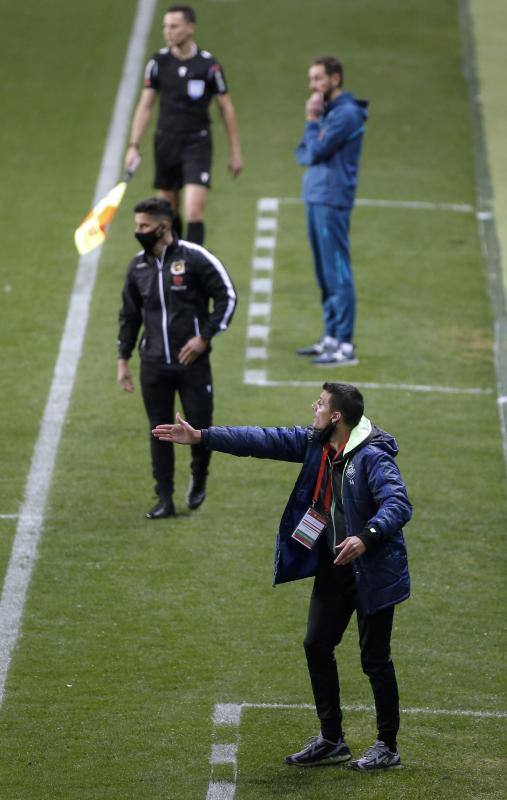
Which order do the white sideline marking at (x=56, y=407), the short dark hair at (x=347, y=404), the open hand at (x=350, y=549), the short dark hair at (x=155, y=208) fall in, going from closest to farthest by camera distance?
the open hand at (x=350, y=549)
the short dark hair at (x=347, y=404)
the white sideline marking at (x=56, y=407)
the short dark hair at (x=155, y=208)

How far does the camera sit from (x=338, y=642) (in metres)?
7.72

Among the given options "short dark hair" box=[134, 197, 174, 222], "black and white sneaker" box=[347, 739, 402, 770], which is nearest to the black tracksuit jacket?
"short dark hair" box=[134, 197, 174, 222]

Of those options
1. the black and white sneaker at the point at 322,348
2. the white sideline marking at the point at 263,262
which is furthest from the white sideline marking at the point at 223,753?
the white sideline marking at the point at 263,262

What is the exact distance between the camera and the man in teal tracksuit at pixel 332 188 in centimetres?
1314

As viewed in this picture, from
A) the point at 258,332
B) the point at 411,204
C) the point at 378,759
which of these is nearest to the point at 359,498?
the point at 378,759

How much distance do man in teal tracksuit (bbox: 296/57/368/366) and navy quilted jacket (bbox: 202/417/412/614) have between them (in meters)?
5.97

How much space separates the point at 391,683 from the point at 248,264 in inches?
341

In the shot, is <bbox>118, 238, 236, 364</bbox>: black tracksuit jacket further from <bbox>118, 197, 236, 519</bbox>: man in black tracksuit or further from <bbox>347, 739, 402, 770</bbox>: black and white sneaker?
<bbox>347, 739, 402, 770</bbox>: black and white sneaker

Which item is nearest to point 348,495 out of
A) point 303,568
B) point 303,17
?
point 303,568

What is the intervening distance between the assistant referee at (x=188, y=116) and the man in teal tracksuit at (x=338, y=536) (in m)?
6.75

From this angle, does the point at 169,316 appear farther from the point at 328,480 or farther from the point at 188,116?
the point at 188,116

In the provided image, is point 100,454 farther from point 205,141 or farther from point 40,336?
point 205,141

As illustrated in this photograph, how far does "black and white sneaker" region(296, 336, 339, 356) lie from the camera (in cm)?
1379

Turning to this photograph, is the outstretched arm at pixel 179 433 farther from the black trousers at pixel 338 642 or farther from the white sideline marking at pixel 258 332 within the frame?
the white sideline marking at pixel 258 332
